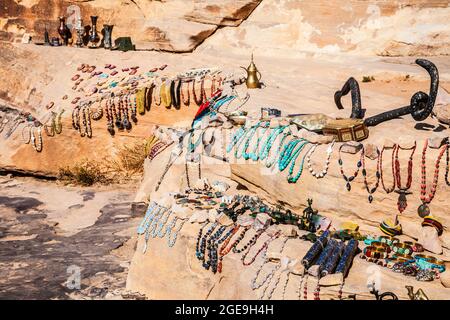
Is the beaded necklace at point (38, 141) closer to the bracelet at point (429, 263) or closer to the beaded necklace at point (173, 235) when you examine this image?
the beaded necklace at point (173, 235)

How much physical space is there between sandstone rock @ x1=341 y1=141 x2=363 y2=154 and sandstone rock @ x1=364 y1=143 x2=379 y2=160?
115 mm

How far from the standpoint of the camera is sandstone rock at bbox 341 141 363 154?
25.6 ft

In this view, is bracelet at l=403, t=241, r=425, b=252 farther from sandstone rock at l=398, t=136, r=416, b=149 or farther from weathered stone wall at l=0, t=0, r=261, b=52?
weathered stone wall at l=0, t=0, r=261, b=52

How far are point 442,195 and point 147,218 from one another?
3.40 m

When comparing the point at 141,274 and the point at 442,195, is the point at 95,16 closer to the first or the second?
the point at 141,274

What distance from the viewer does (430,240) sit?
6.88m

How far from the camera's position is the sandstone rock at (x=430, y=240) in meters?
6.82

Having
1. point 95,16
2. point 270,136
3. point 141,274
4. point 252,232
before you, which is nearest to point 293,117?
point 270,136

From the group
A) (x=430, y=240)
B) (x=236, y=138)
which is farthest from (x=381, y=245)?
(x=236, y=138)

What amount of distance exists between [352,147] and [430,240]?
58.6 inches

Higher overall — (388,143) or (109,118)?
(388,143)

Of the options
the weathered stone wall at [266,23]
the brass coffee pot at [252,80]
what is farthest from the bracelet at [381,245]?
the weathered stone wall at [266,23]

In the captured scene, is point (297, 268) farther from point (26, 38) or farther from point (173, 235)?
point (26, 38)

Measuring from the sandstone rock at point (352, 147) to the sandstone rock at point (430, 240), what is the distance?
1.27 meters
